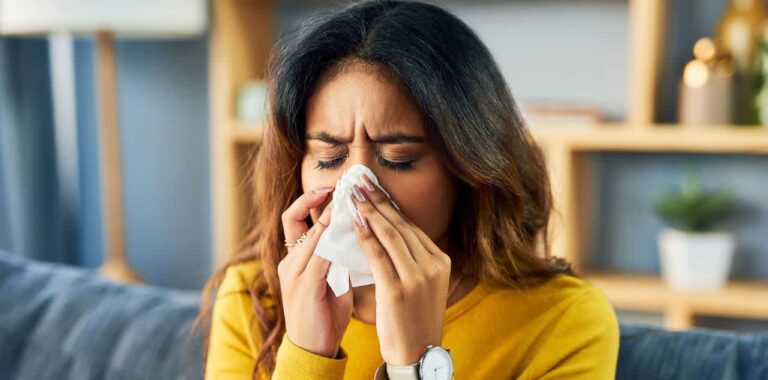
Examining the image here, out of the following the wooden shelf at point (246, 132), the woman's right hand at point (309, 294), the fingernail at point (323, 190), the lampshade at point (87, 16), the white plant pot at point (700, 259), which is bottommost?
the white plant pot at point (700, 259)

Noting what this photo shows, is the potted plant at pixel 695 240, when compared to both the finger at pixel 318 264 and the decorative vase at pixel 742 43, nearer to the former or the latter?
the decorative vase at pixel 742 43

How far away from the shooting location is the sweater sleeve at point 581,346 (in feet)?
3.70

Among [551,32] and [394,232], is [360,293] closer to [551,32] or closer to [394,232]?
[394,232]

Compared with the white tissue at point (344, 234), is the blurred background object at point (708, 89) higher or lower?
higher

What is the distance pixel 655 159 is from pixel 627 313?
17.4 inches

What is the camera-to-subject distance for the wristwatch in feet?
3.46

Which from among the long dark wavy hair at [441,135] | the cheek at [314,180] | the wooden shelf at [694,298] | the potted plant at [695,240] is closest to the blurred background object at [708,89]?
the potted plant at [695,240]

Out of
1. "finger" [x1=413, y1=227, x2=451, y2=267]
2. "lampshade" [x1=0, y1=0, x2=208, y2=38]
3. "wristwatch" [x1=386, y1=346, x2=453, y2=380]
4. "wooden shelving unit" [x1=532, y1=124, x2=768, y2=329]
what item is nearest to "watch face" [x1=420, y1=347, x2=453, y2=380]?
"wristwatch" [x1=386, y1=346, x2=453, y2=380]

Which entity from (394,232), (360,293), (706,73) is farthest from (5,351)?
(706,73)

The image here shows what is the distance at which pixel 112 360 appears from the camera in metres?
1.42

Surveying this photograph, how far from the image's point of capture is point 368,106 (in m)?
1.09

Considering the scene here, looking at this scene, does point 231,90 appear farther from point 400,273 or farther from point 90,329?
point 400,273

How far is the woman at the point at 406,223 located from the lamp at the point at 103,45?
119cm

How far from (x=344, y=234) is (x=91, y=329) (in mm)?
592
